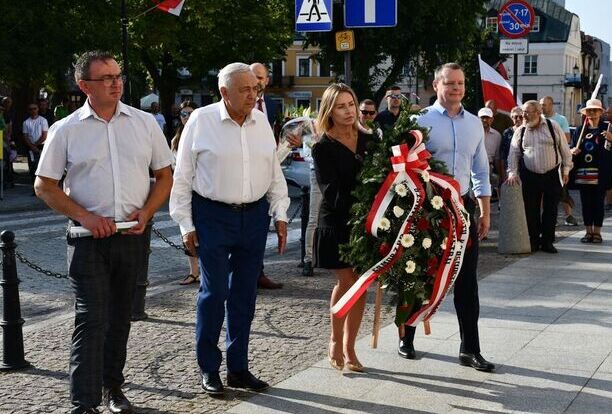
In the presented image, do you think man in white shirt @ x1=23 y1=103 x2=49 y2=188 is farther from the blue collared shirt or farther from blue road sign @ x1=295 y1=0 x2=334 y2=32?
the blue collared shirt

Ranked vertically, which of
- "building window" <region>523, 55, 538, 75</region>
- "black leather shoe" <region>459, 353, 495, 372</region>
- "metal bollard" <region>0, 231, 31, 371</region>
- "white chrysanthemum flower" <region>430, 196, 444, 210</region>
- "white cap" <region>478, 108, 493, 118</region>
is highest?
"building window" <region>523, 55, 538, 75</region>

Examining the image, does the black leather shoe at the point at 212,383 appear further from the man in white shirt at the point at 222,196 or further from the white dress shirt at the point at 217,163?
the white dress shirt at the point at 217,163

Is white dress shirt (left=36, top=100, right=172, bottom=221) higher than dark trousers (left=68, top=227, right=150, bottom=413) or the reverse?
higher

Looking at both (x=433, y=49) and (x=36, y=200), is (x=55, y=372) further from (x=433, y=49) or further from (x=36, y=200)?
(x=433, y=49)

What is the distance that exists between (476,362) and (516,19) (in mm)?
13712

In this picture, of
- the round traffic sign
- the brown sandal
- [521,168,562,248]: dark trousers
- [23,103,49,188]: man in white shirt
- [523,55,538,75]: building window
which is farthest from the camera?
[523,55,538,75]: building window

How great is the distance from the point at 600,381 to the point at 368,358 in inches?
60.0

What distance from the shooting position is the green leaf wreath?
591cm

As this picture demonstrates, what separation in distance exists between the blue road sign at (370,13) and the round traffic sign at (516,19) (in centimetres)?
788

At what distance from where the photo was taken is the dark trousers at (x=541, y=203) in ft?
40.7

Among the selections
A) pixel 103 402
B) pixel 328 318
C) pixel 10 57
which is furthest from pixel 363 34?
pixel 103 402

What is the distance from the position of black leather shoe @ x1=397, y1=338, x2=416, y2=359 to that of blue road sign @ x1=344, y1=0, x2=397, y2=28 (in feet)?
18.2

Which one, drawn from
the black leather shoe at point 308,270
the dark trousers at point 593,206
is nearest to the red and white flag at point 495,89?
the dark trousers at point 593,206

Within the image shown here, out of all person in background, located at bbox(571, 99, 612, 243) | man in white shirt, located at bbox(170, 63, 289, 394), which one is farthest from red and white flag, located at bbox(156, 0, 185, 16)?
man in white shirt, located at bbox(170, 63, 289, 394)
